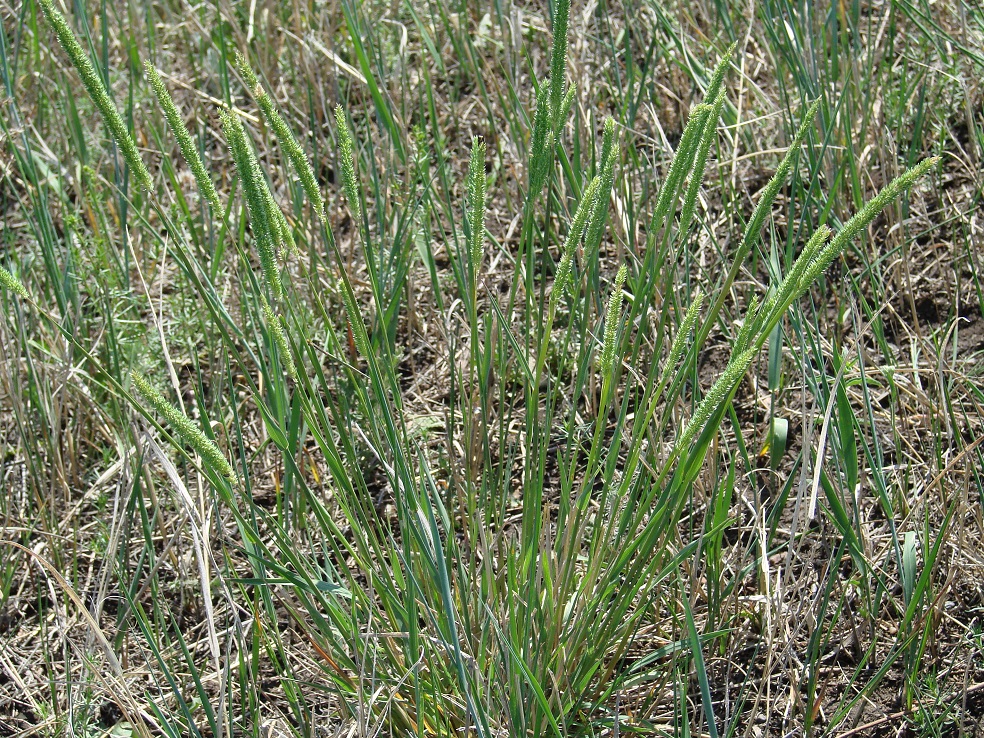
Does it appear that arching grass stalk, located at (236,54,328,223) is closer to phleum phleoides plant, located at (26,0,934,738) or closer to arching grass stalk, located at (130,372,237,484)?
phleum phleoides plant, located at (26,0,934,738)

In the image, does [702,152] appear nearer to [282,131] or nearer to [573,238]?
[573,238]

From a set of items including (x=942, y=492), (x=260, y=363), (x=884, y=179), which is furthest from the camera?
(x=884, y=179)

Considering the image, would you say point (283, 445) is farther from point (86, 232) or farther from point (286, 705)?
point (86, 232)

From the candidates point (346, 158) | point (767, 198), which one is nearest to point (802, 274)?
point (767, 198)

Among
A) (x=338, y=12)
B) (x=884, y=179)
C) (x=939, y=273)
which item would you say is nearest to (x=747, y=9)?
(x=884, y=179)

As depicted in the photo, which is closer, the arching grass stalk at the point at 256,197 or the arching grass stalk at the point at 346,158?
the arching grass stalk at the point at 256,197

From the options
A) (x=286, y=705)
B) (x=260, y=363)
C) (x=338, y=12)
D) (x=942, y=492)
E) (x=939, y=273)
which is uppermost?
(x=338, y=12)

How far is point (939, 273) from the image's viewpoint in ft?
5.94

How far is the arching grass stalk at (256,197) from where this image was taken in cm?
76

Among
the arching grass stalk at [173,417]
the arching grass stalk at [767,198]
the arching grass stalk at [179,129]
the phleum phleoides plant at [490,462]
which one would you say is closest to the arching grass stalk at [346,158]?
the phleum phleoides plant at [490,462]

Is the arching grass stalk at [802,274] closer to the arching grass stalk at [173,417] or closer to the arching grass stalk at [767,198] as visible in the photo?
the arching grass stalk at [767,198]

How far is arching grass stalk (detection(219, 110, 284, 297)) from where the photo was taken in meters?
0.76

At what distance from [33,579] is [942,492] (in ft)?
4.76

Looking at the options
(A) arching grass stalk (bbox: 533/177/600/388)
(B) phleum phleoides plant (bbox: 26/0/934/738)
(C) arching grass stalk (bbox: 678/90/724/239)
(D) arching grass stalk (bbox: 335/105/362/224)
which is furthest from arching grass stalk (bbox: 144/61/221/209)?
(C) arching grass stalk (bbox: 678/90/724/239)
